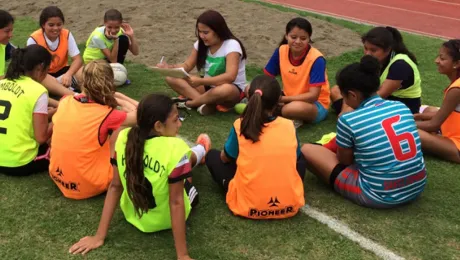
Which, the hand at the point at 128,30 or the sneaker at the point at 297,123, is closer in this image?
the sneaker at the point at 297,123

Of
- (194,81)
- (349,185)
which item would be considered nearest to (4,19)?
(194,81)

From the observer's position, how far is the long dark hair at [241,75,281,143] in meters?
3.44

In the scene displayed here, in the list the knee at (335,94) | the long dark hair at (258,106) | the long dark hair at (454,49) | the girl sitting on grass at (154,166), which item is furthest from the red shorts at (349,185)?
the knee at (335,94)

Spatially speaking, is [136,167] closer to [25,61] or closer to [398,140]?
[25,61]

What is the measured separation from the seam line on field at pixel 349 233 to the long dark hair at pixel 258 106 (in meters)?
0.80

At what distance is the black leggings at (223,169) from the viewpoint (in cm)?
384

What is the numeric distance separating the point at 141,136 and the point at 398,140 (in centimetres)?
186

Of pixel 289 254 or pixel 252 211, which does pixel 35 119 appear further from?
pixel 289 254

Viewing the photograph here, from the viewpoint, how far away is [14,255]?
321 cm

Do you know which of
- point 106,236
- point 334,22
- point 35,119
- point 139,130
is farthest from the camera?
point 334,22

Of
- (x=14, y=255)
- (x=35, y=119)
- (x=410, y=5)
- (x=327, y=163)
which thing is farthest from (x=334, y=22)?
(x=14, y=255)

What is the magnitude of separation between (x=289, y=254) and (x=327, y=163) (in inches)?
39.1

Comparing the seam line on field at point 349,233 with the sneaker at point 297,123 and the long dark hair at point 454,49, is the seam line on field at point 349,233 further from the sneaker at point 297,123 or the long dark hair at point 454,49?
the long dark hair at point 454,49

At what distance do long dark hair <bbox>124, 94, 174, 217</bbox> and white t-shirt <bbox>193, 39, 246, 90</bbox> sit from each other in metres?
2.61
